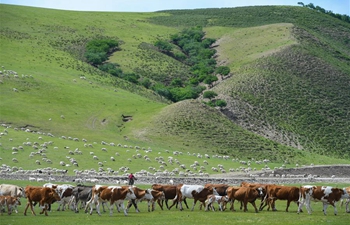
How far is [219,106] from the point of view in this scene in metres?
139

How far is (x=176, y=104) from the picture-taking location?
11831 cm

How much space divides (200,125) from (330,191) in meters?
68.4

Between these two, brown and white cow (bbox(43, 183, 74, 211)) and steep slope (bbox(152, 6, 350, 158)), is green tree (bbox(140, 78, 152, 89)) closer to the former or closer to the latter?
steep slope (bbox(152, 6, 350, 158))

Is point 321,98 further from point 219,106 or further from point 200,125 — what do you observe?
point 200,125

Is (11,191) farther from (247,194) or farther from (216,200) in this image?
(247,194)

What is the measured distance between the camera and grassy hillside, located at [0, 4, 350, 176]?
335 feet

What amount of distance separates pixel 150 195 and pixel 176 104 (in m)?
75.4

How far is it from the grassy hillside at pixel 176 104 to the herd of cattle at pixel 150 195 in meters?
28.8

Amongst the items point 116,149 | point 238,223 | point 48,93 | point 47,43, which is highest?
point 47,43

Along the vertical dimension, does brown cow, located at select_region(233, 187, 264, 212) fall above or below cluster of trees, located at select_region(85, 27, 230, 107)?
below

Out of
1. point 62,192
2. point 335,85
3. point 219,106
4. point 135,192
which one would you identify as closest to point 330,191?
point 135,192

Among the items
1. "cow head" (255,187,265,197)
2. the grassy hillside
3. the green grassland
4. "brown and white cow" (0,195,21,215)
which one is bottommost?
the green grassland

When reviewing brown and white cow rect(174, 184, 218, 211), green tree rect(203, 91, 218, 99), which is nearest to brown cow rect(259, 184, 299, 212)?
brown and white cow rect(174, 184, 218, 211)

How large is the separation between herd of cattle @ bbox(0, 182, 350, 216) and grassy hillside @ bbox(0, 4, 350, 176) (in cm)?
2880
